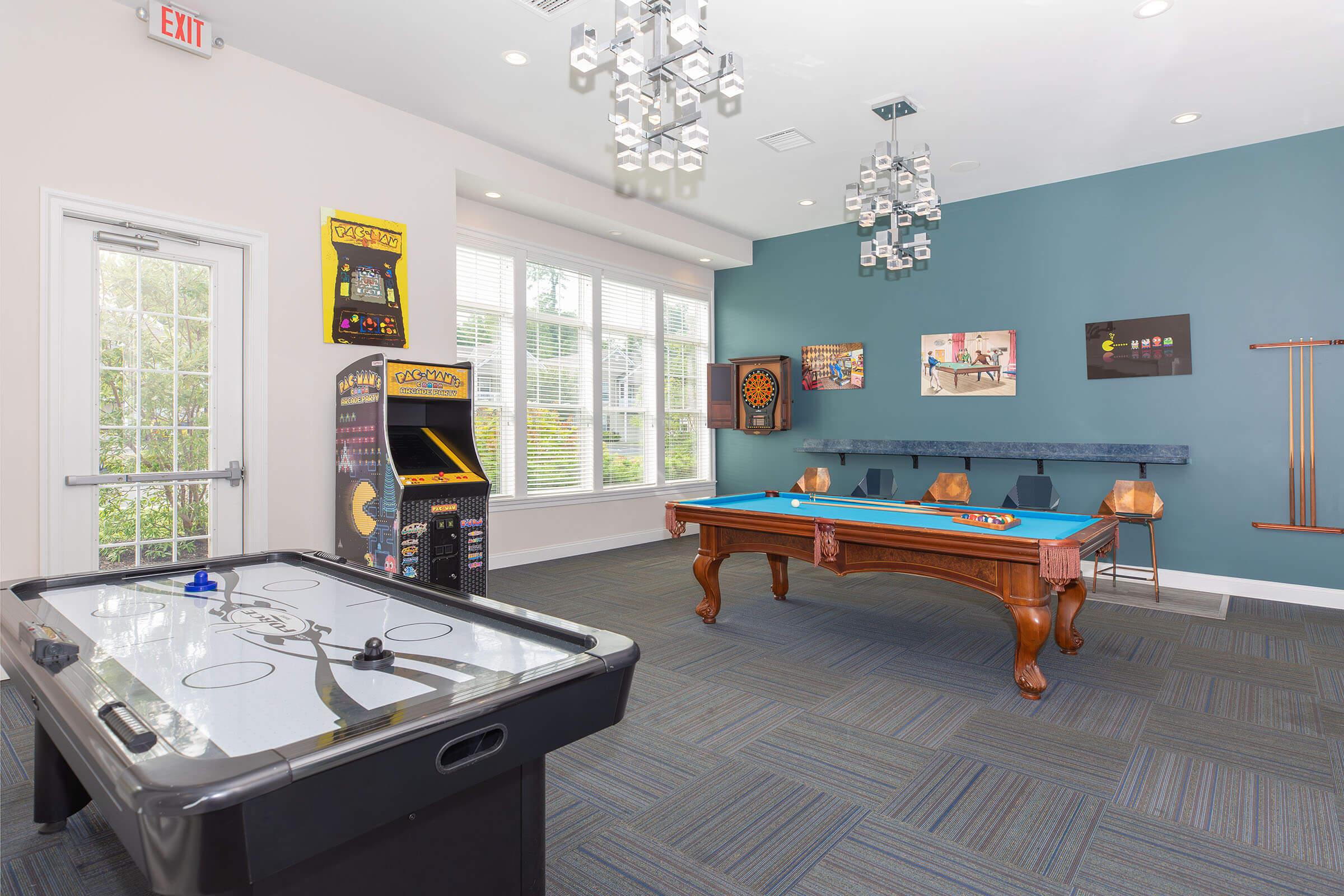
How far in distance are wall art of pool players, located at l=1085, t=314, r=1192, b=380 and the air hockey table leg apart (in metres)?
6.38

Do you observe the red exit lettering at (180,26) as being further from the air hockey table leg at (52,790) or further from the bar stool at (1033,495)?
the bar stool at (1033,495)

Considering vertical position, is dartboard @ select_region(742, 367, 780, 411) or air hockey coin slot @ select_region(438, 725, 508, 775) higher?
dartboard @ select_region(742, 367, 780, 411)

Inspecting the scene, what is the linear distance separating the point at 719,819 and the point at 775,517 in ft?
6.27

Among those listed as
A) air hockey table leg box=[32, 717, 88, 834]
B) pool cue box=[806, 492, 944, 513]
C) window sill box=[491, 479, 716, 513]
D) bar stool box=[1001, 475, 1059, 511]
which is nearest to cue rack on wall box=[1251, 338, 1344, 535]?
bar stool box=[1001, 475, 1059, 511]

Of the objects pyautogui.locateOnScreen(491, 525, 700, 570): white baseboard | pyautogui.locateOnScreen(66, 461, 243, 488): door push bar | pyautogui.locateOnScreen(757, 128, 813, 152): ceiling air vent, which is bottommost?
pyautogui.locateOnScreen(491, 525, 700, 570): white baseboard

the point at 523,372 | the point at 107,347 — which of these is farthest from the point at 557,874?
the point at 523,372

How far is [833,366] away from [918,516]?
139 inches

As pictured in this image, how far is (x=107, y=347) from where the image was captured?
3.45 m

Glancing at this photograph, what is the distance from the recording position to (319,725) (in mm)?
1076

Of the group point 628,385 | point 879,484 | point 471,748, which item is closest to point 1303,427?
point 879,484

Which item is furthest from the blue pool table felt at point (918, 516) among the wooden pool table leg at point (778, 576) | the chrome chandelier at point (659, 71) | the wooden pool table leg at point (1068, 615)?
the chrome chandelier at point (659, 71)

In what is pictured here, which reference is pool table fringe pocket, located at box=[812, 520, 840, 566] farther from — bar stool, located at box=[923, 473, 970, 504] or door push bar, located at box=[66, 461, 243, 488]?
door push bar, located at box=[66, 461, 243, 488]

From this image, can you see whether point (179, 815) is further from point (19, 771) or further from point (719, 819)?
point (19, 771)

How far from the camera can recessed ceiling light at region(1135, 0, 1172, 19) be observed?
3.34 metres
